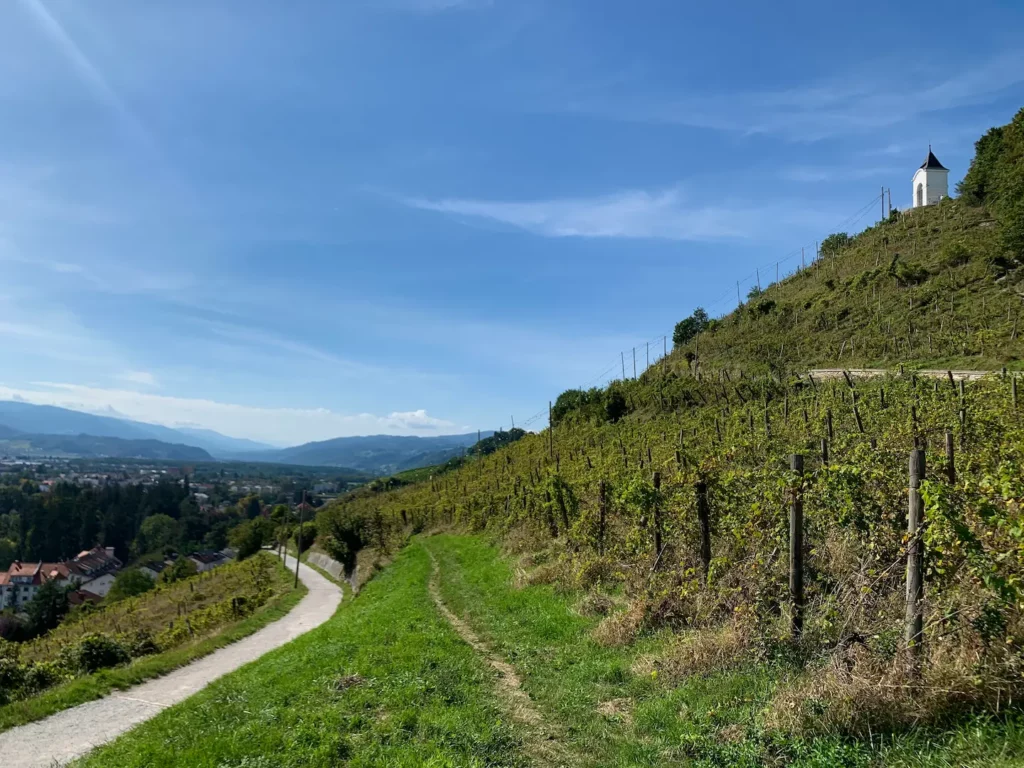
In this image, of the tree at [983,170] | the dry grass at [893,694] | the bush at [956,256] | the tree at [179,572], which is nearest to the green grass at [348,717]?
the dry grass at [893,694]

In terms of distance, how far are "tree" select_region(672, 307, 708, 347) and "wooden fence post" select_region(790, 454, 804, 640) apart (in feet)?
208

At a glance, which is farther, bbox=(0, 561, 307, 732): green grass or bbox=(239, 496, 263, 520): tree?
bbox=(239, 496, 263, 520): tree

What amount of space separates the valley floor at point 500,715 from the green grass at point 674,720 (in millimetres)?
17

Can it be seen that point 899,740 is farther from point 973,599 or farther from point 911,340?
point 911,340

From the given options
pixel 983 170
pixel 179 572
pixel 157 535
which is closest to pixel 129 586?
pixel 179 572

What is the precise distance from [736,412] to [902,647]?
74.9ft

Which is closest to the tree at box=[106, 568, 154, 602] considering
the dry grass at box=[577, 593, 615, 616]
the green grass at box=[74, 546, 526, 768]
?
the green grass at box=[74, 546, 526, 768]

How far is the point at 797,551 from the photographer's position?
734 centimetres

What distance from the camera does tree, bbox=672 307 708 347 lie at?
69188mm

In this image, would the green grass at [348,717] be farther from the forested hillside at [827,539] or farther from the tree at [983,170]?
the tree at [983,170]

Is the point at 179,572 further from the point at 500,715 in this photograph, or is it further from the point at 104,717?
the point at 500,715

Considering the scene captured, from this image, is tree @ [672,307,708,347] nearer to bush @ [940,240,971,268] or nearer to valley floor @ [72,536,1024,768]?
bush @ [940,240,971,268]

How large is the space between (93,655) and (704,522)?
18123mm

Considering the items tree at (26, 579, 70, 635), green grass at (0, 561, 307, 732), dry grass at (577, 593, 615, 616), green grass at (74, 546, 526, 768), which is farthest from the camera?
tree at (26, 579, 70, 635)
